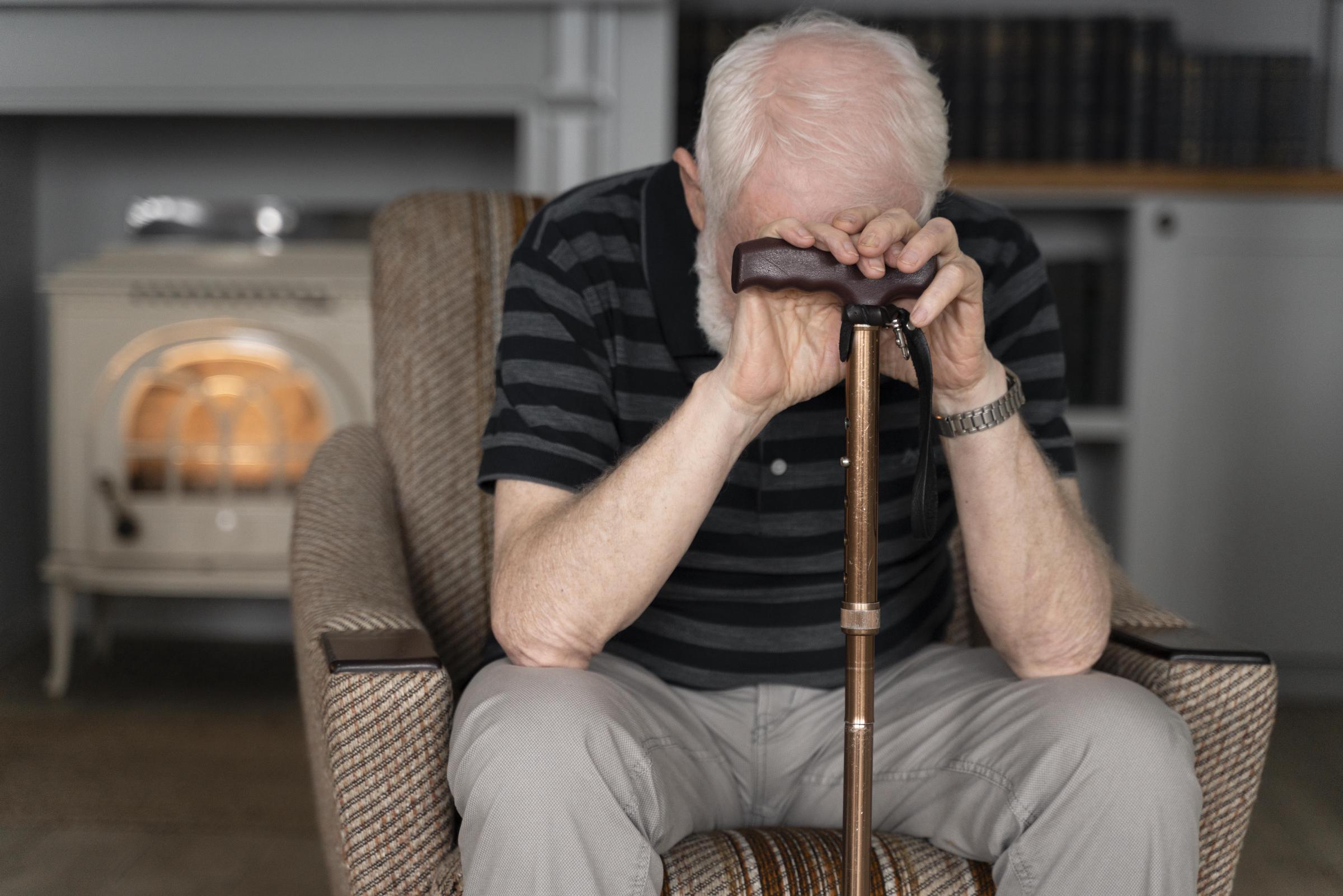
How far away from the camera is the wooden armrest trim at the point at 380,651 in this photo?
0.88 metres

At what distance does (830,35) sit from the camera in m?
1.04

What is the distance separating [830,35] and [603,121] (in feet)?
4.05

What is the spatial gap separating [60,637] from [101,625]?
259 millimetres

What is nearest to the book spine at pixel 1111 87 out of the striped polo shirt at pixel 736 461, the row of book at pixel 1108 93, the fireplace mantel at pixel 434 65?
the row of book at pixel 1108 93

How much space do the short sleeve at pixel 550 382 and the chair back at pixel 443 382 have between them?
8.9 inches

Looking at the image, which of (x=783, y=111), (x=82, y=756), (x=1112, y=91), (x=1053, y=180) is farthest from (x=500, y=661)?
(x=1112, y=91)

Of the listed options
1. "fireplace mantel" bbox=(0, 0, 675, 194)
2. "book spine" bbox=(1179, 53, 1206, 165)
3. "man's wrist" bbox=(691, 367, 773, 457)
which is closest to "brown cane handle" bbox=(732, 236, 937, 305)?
"man's wrist" bbox=(691, 367, 773, 457)

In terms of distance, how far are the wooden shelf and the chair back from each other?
45.6 inches

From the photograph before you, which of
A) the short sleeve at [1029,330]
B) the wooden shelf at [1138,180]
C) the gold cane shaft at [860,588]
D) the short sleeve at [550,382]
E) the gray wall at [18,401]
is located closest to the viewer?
the gold cane shaft at [860,588]

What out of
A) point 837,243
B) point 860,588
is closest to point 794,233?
point 837,243

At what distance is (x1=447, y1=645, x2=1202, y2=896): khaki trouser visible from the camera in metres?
0.84

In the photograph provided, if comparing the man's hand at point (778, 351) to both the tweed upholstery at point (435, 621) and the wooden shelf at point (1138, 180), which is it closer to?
the tweed upholstery at point (435, 621)

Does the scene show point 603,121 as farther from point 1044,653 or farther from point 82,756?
point 1044,653

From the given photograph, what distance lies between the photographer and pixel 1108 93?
7.84 feet
